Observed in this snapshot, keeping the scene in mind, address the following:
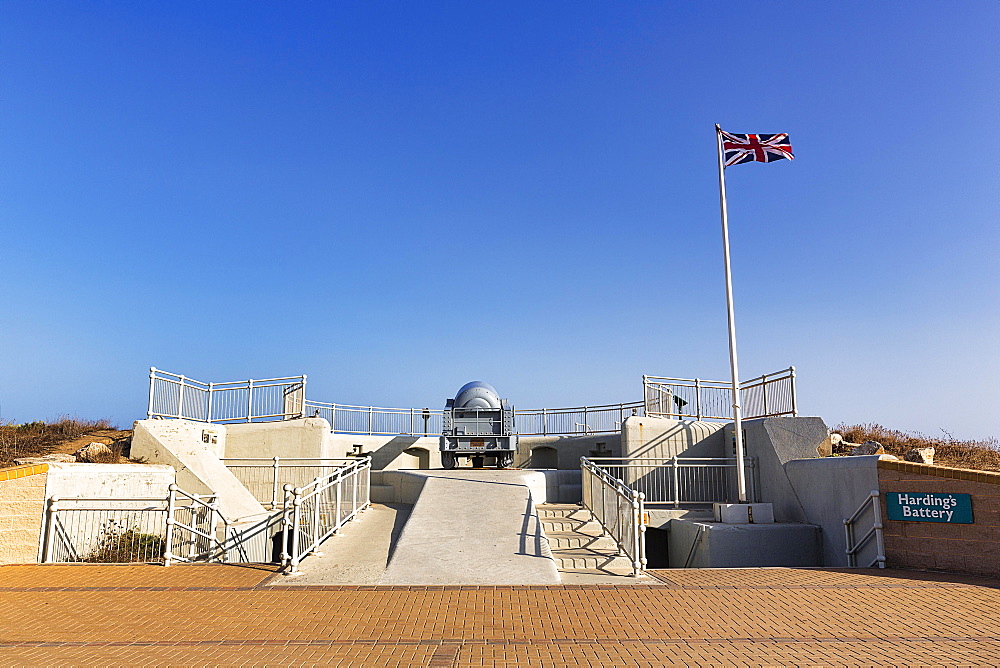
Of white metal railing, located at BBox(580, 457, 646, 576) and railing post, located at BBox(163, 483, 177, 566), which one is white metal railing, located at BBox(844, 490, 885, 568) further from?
railing post, located at BBox(163, 483, 177, 566)

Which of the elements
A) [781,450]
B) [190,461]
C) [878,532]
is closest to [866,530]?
[878,532]

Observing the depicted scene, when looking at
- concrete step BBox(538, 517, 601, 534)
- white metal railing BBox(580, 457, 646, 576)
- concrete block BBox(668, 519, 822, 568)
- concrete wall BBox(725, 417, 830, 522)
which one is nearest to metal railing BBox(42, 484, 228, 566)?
concrete step BBox(538, 517, 601, 534)

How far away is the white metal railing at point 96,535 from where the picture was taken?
11.0m

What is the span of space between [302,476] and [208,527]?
5397 mm

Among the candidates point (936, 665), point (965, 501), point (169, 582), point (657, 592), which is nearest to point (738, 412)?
point (965, 501)

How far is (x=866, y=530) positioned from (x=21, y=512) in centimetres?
1388

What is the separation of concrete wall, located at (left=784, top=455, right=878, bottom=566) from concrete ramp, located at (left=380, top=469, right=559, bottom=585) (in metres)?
5.70

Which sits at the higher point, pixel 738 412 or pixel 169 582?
pixel 738 412

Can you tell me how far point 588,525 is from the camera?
1366 cm

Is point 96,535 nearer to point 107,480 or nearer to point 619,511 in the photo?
point 107,480

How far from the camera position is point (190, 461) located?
1655cm

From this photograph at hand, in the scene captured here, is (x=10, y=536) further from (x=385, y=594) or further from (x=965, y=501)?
(x=965, y=501)

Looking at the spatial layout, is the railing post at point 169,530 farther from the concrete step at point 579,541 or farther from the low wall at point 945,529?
the low wall at point 945,529

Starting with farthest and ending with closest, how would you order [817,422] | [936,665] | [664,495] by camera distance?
[664,495]
[817,422]
[936,665]
